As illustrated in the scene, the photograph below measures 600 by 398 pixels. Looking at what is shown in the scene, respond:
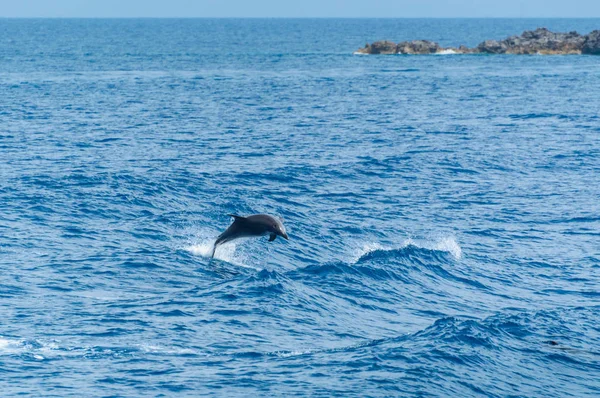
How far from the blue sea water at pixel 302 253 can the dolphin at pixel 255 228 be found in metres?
1.69

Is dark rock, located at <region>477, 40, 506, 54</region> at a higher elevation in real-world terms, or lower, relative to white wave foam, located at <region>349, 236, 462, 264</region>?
higher

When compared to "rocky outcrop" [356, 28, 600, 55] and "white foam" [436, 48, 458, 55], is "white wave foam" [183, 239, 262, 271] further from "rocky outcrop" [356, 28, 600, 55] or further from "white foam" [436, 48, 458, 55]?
"white foam" [436, 48, 458, 55]

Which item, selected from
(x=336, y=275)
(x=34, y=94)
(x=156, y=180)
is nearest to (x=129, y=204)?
(x=156, y=180)

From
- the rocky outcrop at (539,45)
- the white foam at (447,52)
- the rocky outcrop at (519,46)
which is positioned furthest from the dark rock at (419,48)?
the rocky outcrop at (539,45)

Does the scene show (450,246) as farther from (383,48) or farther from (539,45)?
(539,45)

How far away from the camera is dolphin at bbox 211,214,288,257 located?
121ft

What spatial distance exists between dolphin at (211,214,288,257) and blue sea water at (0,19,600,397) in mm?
1692

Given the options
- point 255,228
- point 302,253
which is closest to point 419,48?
point 302,253

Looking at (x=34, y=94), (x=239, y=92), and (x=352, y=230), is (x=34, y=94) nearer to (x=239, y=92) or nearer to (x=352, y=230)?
(x=239, y=92)

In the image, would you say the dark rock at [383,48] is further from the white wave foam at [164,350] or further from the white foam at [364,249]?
the white wave foam at [164,350]

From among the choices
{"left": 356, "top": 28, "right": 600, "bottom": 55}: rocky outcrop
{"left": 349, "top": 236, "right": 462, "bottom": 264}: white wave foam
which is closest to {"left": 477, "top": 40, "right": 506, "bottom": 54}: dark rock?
{"left": 356, "top": 28, "right": 600, "bottom": 55}: rocky outcrop

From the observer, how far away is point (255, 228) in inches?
1491

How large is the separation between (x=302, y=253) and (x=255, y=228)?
6670mm

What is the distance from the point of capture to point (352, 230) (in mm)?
47844
